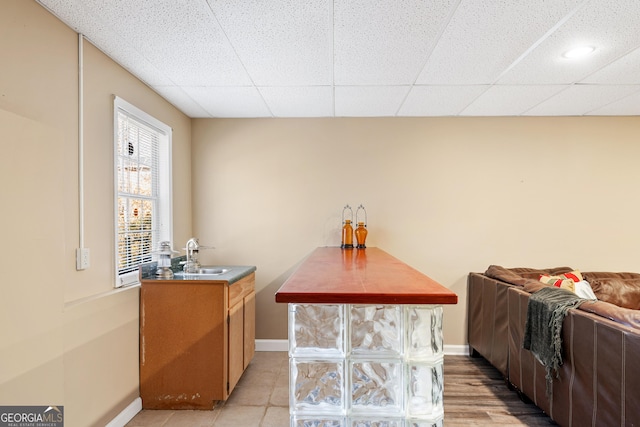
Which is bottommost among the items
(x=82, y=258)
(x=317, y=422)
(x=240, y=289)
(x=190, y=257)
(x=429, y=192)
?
(x=317, y=422)

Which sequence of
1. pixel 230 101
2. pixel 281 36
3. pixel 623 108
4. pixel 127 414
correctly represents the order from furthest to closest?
pixel 623 108 → pixel 230 101 → pixel 127 414 → pixel 281 36

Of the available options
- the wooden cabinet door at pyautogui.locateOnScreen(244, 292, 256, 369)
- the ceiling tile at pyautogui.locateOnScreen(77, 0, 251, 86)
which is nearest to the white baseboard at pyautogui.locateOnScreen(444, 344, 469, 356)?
the wooden cabinet door at pyautogui.locateOnScreen(244, 292, 256, 369)

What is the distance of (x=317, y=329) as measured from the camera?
1.46 meters

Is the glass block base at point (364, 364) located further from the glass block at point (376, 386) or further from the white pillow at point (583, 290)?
the white pillow at point (583, 290)

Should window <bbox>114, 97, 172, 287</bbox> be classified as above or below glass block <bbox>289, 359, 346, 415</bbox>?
above

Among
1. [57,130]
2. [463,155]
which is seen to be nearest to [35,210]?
[57,130]

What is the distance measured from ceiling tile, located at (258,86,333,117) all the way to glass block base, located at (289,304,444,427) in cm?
207

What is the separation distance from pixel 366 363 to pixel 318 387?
8.5 inches

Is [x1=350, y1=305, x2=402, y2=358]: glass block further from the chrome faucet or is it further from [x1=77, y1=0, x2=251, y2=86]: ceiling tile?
the chrome faucet

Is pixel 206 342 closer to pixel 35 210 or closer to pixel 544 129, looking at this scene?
pixel 35 210

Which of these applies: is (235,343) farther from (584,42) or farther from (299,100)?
(584,42)

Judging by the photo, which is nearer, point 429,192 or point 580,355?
point 580,355

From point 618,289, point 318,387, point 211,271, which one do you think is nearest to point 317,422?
→ point 318,387

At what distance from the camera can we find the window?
252cm
